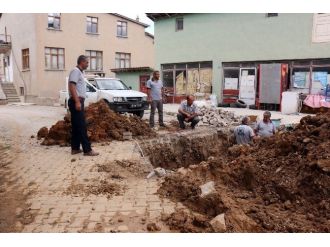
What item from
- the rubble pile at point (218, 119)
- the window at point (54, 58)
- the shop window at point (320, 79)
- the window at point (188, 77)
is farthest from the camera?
the window at point (54, 58)

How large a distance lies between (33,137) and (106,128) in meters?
2.04

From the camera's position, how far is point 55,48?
2633 centimetres

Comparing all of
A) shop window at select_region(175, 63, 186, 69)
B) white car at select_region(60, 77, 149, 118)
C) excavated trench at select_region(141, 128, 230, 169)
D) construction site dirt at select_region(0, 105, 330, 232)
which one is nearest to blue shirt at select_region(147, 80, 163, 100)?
excavated trench at select_region(141, 128, 230, 169)

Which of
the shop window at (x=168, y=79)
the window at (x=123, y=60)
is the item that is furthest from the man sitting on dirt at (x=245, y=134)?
the window at (x=123, y=60)

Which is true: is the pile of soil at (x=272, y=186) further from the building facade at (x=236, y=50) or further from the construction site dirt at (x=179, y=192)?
the building facade at (x=236, y=50)

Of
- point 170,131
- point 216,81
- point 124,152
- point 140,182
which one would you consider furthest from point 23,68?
point 140,182

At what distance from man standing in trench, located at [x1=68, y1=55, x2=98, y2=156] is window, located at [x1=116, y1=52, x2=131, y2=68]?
24.0 m

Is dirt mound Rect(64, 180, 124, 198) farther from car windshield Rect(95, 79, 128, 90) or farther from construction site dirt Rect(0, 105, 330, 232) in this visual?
car windshield Rect(95, 79, 128, 90)

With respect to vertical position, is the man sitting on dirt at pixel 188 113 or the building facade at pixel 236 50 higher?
the building facade at pixel 236 50

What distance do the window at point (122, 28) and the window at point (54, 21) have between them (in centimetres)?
526

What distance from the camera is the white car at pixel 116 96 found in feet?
40.3

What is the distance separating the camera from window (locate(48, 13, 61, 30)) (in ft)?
84.5

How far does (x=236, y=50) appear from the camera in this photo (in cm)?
1823

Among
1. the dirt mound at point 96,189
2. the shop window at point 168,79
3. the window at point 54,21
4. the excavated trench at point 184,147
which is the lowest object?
the excavated trench at point 184,147
